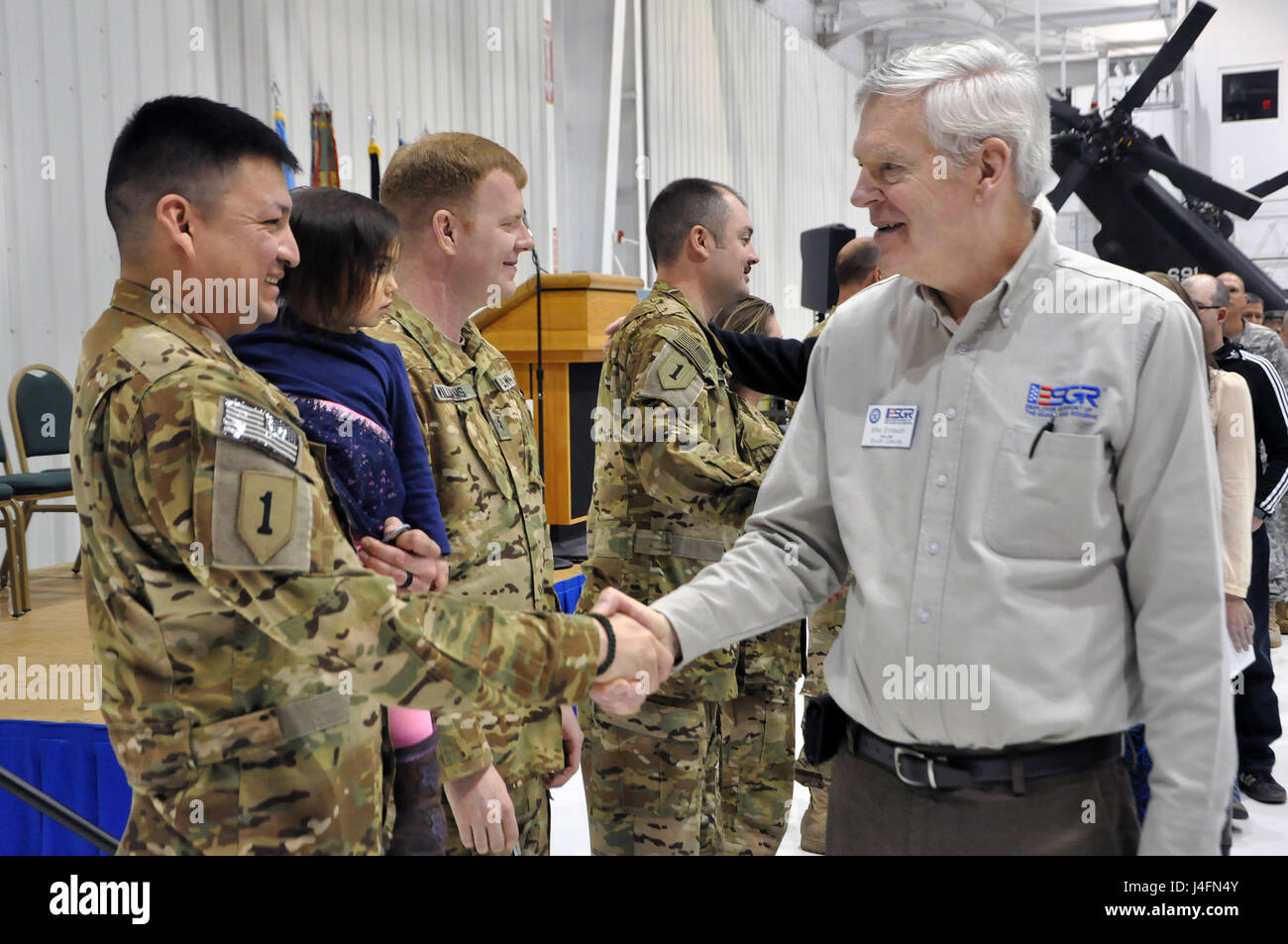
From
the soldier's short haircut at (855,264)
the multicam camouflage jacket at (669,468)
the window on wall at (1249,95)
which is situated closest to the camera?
the multicam camouflage jacket at (669,468)

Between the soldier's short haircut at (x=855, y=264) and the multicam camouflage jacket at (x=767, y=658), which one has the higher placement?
the soldier's short haircut at (x=855, y=264)

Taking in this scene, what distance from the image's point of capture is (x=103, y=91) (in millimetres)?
4809

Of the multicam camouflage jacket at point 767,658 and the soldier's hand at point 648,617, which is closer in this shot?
the soldier's hand at point 648,617

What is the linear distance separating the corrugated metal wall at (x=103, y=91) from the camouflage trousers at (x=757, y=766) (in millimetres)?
3537

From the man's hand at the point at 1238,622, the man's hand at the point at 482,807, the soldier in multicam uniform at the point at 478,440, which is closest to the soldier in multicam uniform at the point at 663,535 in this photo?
the soldier in multicam uniform at the point at 478,440

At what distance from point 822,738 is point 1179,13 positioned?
13.2m

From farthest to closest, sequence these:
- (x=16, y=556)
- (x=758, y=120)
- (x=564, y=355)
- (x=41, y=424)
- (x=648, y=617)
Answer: (x=758, y=120) → (x=564, y=355) → (x=41, y=424) → (x=16, y=556) → (x=648, y=617)

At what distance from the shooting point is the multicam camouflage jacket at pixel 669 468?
2.17 m

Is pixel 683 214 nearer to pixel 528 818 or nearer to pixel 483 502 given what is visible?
pixel 483 502

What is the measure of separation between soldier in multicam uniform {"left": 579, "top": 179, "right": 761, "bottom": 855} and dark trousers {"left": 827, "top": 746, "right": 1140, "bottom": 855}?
3.15ft

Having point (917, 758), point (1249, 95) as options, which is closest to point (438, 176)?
point (917, 758)

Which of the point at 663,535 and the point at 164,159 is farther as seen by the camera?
the point at 663,535

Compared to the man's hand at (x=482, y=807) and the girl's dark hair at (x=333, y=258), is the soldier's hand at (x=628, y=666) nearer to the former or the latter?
the man's hand at (x=482, y=807)

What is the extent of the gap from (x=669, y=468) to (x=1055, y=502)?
106cm
